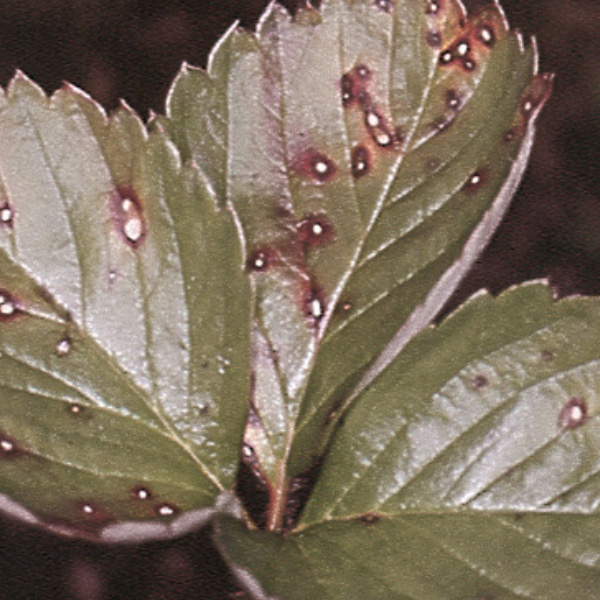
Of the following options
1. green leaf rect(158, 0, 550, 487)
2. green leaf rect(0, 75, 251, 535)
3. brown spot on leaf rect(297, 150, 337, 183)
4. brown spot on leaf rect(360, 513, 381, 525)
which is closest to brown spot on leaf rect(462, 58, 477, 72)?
green leaf rect(158, 0, 550, 487)

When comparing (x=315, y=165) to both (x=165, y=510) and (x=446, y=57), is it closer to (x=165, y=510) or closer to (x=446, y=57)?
(x=446, y=57)

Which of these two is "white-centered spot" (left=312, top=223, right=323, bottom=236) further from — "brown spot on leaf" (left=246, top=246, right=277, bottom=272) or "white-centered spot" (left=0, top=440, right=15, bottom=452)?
"white-centered spot" (left=0, top=440, right=15, bottom=452)

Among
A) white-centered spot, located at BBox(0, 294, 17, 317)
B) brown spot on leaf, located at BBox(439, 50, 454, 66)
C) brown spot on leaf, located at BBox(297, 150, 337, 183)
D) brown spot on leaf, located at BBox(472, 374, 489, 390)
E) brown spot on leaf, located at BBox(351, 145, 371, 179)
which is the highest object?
brown spot on leaf, located at BBox(439, 50, 454, 66)

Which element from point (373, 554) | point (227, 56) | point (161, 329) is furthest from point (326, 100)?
point (373, 554)

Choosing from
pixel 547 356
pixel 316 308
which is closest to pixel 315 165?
pixel 316 308

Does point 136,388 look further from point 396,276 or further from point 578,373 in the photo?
point 578,373
